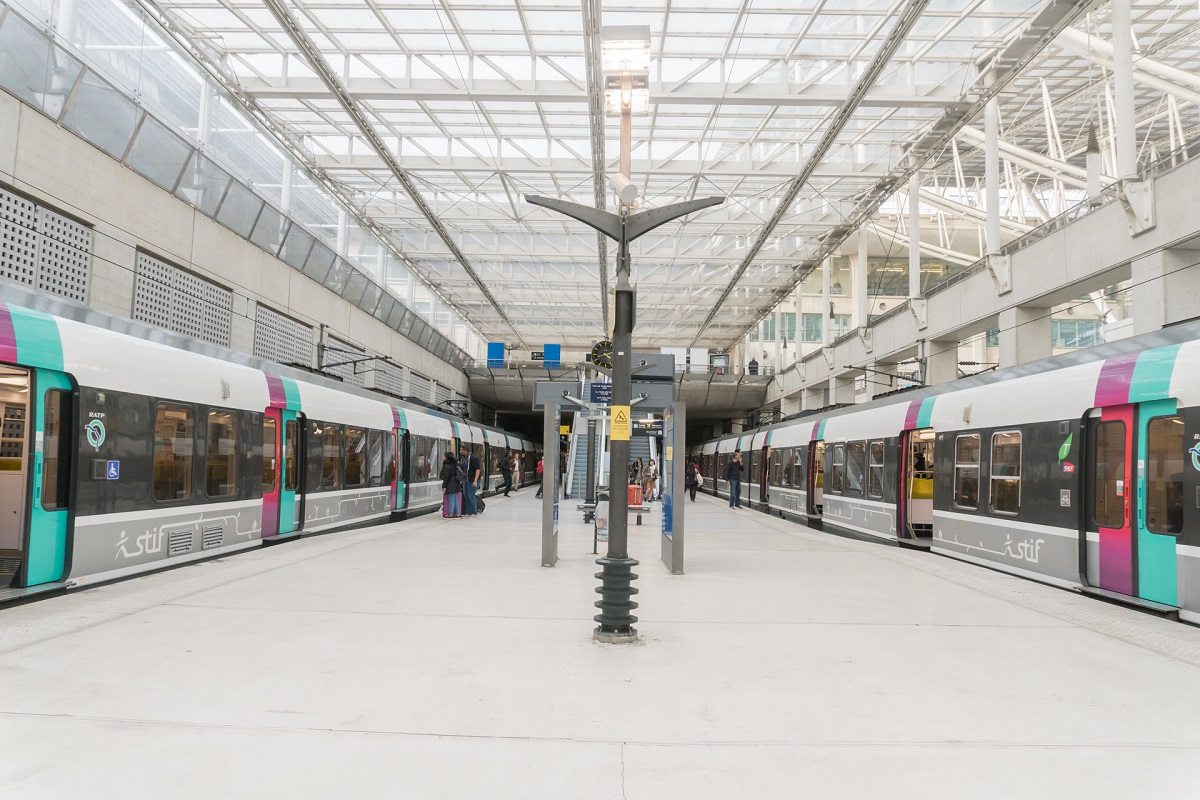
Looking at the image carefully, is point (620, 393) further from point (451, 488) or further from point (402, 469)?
point (402, 469)

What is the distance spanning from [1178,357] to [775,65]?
13.5 metres

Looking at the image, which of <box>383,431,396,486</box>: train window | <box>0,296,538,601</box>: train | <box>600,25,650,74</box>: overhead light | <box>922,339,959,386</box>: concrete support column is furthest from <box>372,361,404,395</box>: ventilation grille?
<box>600,25,650,74</box>: overhead light

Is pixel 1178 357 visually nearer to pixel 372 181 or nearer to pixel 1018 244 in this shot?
pixel 1018 244

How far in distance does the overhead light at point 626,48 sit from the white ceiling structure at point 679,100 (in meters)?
3.45

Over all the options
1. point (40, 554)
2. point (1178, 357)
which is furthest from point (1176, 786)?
point (40, 554)

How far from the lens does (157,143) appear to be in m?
15.7

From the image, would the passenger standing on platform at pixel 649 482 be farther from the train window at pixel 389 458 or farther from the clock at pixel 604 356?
the train window at pixel 389 458

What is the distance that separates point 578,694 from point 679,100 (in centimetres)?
1648

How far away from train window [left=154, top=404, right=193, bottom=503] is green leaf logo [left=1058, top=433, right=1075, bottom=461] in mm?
10808

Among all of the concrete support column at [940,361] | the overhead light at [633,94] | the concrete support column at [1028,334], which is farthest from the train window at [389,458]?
the concrete support column at [940,361]

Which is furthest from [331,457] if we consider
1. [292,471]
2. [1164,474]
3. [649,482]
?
[649,482]

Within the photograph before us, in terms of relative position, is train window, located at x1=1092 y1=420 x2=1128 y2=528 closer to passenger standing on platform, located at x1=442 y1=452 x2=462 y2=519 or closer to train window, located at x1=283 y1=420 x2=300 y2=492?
train window, located at x1=283 y1=420 x2=300 y2=492

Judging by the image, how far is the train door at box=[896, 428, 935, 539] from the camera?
A: 14.8 meters

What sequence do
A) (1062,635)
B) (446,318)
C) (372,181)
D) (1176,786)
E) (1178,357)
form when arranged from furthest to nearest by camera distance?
(446,318), (372,181), (1178,357), (1062,635), (1176,786)
